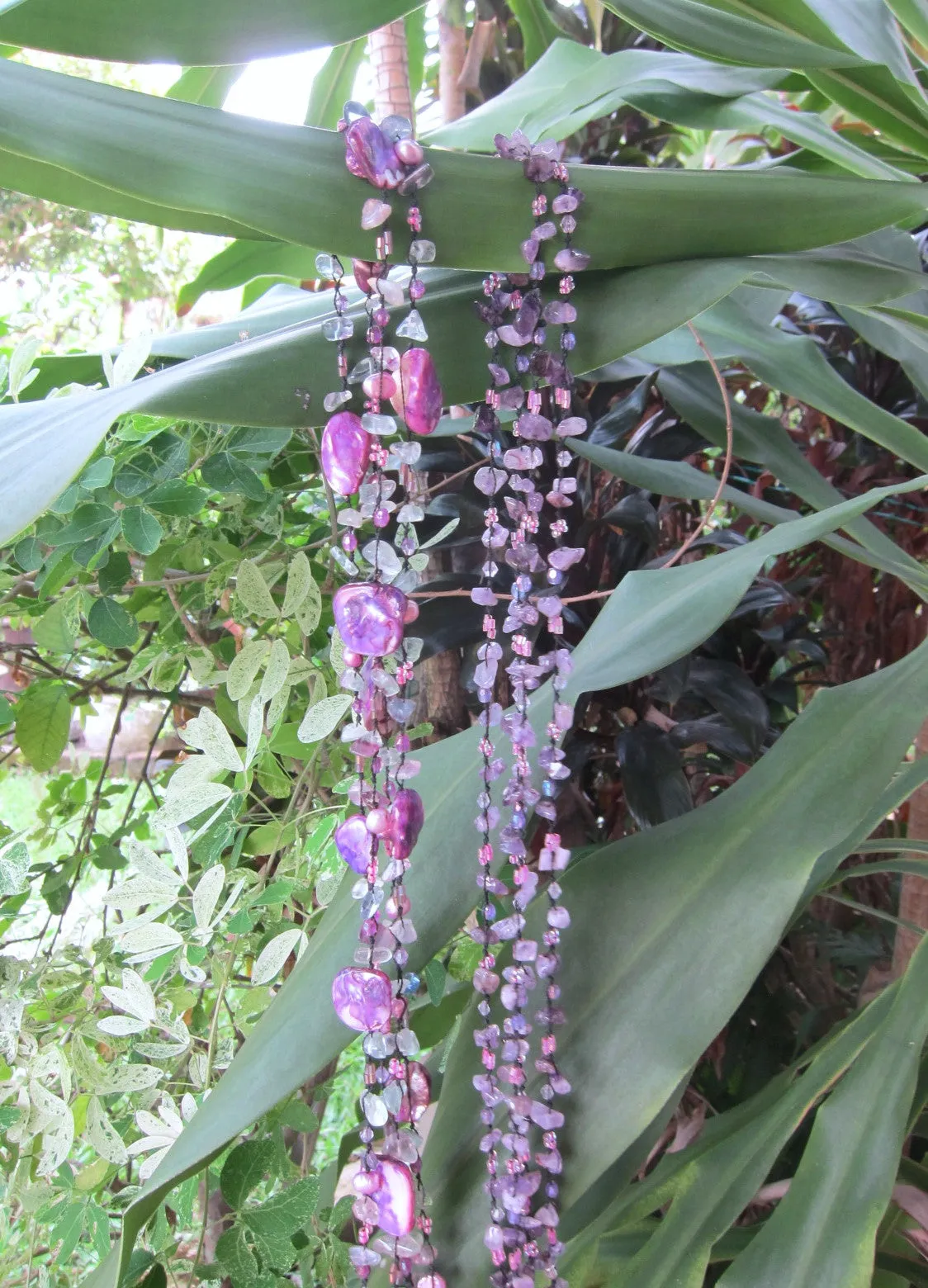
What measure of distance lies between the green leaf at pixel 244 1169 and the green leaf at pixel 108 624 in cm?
22

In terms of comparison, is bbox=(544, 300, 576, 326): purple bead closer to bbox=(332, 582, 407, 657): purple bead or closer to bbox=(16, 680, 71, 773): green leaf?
bbox=(332, 582, 407, 657): purple bead

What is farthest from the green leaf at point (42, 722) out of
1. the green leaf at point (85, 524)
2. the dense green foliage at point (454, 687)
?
the green leaf at point (85, 524)

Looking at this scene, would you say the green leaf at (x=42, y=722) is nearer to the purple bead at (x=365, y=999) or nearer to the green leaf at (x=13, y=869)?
the green leaf at (x=13, y=869)

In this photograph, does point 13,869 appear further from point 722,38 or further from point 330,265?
point 722,38

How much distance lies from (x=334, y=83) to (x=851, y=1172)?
69 centimetres

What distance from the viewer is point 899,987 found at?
0.35 m

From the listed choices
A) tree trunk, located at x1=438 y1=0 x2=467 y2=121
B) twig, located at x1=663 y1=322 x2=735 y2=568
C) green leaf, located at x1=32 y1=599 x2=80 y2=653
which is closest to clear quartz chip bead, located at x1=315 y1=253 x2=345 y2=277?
twig, located at x1=663 y1=322 x2=735 y2=568

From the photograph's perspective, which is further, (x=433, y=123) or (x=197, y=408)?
(x=433, y=123)

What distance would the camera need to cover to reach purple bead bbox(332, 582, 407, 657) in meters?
0.23

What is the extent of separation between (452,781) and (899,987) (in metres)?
0.20

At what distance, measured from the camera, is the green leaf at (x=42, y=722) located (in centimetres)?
45

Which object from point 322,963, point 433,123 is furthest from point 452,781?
point 433,123

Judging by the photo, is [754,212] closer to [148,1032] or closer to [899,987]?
[899,987]

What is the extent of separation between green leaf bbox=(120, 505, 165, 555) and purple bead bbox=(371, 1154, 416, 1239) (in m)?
0.25
